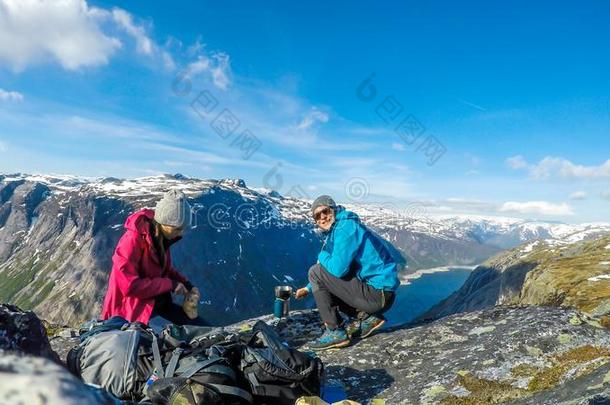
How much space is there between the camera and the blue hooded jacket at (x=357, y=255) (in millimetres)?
9617

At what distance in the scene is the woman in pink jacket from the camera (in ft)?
29.4

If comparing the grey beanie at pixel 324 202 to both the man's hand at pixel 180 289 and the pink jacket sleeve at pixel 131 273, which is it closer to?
the man's hand at pixel 180 289

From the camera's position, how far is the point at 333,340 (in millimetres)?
9492

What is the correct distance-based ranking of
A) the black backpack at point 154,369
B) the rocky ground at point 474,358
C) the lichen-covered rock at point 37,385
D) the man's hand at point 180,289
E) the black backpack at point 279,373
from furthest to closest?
the man's hand at point 180,289 < the rocky ground at point 474,358 < the black backpack at point 279,373 < the black backpack at point 154,369 < the lichen-covered rock at point 37,385

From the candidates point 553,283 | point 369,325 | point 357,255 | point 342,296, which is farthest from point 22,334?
point 553,283

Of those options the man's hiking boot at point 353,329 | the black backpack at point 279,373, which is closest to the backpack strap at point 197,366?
the black backpack at point 279,373

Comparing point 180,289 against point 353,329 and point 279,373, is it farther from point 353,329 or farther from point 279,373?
point 279,373

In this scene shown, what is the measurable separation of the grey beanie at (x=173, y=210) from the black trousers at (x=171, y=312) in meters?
2.03

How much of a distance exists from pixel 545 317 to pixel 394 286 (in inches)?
127

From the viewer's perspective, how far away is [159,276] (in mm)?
9945

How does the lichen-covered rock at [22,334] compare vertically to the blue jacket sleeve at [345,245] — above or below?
below

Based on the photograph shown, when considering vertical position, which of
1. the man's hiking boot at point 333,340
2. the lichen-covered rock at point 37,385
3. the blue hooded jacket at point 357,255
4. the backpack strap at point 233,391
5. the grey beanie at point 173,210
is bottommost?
the man's hiking boot at point 333,340

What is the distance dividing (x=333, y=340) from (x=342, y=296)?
1104 millimetres

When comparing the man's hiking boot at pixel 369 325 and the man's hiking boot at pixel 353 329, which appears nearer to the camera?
the man's hiking boot at pixel 353 329
